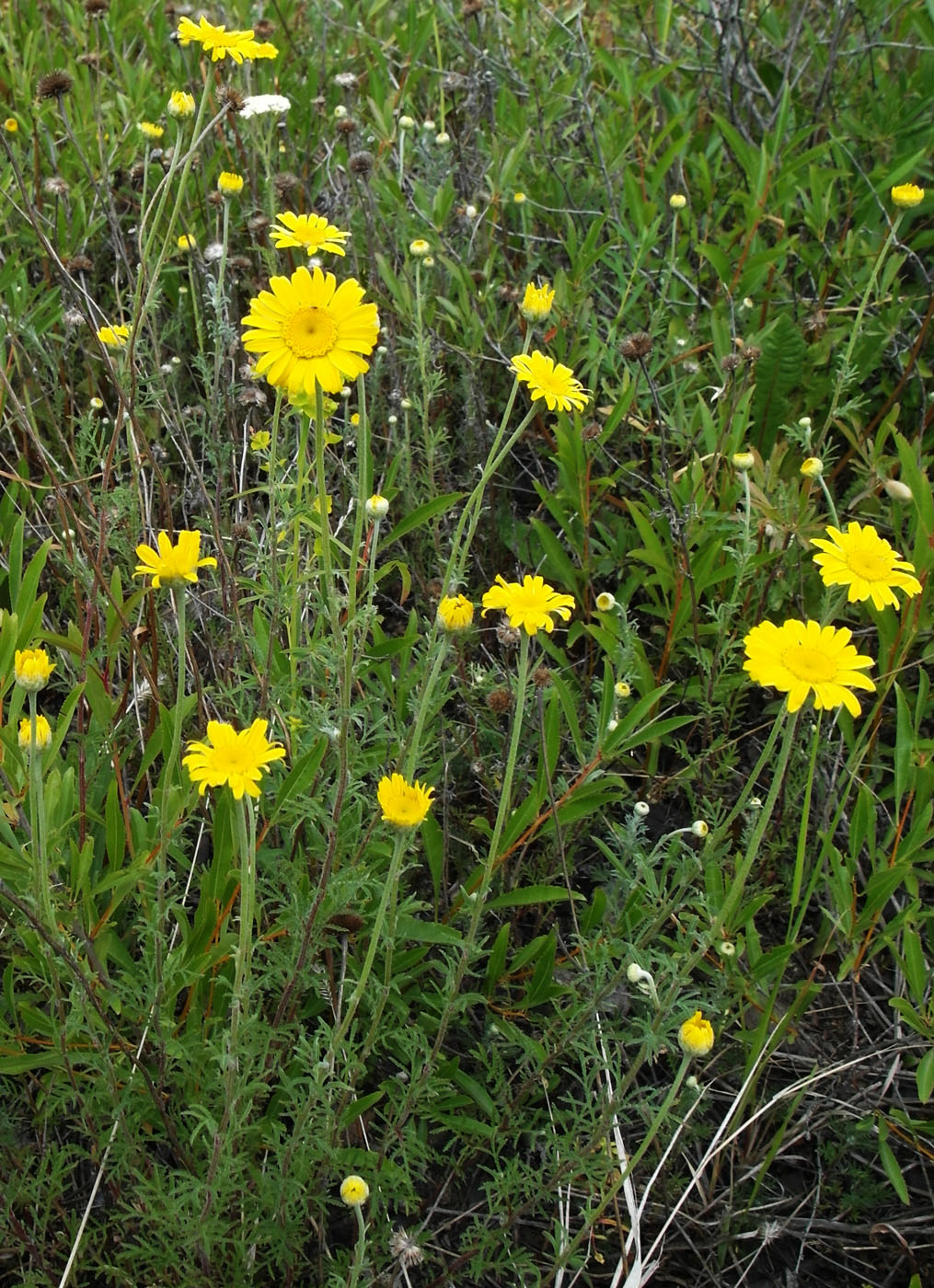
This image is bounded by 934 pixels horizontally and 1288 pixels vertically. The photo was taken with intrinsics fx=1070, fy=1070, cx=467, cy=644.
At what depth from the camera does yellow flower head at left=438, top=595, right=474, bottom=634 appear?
121cm

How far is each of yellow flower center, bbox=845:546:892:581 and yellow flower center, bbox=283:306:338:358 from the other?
641mm

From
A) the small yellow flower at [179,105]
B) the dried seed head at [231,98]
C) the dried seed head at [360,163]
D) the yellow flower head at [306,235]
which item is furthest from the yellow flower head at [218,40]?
the dried seed head at [360,163]

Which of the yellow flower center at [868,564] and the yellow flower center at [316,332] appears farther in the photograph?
the yellow flower center at [868,564]

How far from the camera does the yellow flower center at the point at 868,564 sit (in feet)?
4.05

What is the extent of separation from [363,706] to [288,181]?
1513 mm

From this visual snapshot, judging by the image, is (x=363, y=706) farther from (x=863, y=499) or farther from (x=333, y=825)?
(x=863, y=499)

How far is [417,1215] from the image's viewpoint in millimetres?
1473

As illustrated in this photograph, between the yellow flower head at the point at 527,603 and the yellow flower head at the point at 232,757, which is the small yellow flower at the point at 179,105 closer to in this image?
the yellow flower head at the point at 527,603

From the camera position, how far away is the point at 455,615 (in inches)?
47.6

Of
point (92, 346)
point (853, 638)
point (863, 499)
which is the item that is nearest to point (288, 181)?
point (92, 346)

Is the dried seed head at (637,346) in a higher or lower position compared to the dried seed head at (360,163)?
lower

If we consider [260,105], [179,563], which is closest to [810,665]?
[179,563]

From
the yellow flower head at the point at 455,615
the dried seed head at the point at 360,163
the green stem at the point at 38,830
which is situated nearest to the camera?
the green stem at the point at 38,830

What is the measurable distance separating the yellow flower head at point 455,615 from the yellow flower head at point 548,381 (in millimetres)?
277
